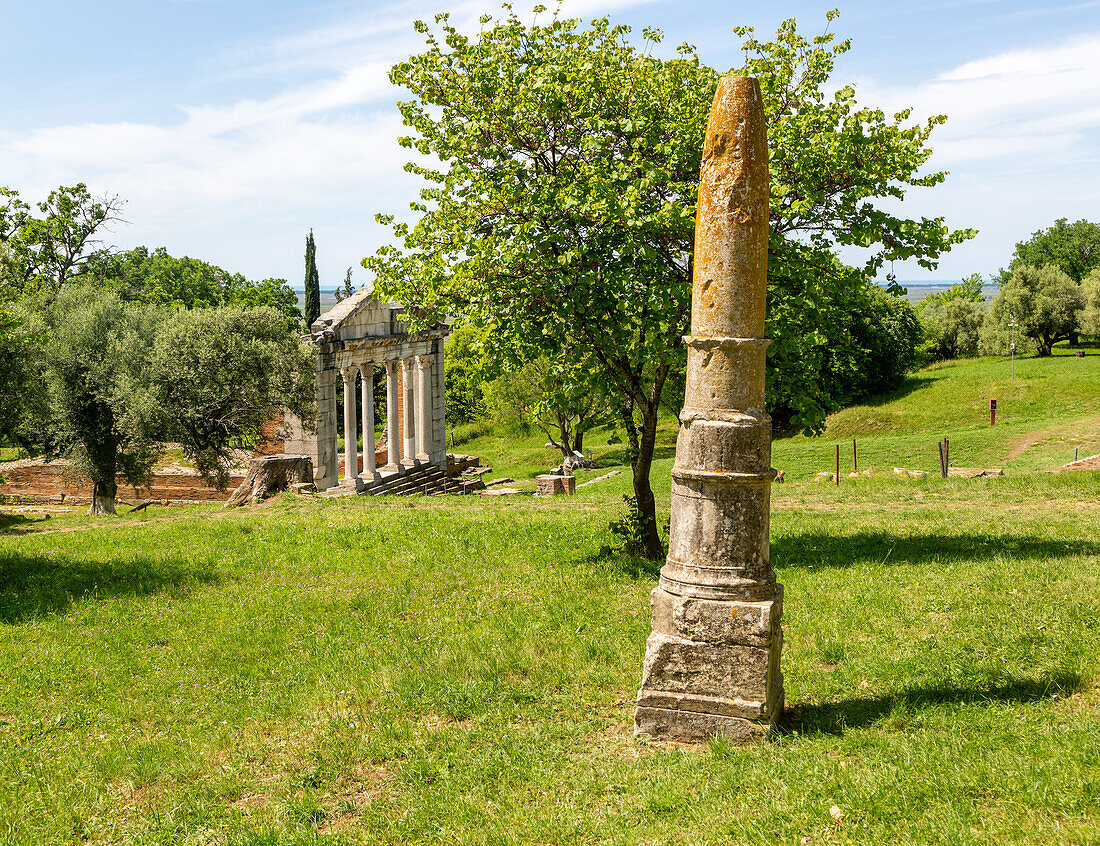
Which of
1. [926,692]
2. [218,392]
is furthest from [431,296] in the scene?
[218,392]

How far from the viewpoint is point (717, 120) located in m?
6.72

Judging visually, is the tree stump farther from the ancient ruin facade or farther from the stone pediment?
the stone pediment

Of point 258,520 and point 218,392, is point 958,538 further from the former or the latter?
point 218,392

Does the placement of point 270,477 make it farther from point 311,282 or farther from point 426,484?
point 311,282

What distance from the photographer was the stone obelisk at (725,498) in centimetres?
643

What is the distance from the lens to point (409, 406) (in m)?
36.1

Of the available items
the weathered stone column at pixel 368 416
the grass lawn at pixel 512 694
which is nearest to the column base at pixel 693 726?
the grass lawn at pixel 512 694

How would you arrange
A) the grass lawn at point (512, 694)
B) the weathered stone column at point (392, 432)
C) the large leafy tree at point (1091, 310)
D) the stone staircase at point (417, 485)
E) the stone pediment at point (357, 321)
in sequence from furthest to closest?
the large leafy tree at point (1091, 310) → the weathered stone column at point (392, 432) → the stone staircase at point (417, 485) → the stone pediment at point (357, 321) → the grass lawn at point (512, 694)

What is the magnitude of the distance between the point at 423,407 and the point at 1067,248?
71185 millimetres

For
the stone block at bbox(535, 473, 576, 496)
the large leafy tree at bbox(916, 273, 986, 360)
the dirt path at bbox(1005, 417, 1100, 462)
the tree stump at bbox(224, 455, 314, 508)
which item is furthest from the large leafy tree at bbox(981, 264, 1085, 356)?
the tree stump at bbox(224, 455, 314, 508)

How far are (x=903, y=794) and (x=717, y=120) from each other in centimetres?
497

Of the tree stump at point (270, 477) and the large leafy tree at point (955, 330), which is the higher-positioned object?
the large leafy tree at point (955, 330)

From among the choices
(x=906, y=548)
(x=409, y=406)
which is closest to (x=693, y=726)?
(x=906, y=548)

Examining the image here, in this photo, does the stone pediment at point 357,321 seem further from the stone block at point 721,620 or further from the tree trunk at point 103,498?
the stone block at point 721,620
